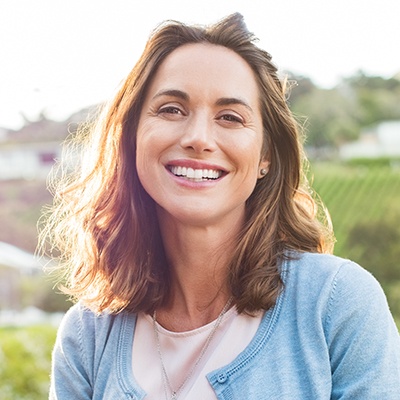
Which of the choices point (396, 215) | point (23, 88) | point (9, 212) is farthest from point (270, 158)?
point (396, 215)

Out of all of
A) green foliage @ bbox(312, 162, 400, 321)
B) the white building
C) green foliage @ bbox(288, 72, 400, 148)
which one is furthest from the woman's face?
the white building

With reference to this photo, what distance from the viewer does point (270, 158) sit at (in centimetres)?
171

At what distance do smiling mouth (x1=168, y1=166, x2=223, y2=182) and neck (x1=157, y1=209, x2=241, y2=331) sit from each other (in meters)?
0.13

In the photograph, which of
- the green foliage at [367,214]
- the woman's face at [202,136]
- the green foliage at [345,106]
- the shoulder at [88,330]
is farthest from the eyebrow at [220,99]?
the green foliage at [345,106]

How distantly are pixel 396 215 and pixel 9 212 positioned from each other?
8.45 meters

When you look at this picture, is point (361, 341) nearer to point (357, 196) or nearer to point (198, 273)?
point (198, 273)

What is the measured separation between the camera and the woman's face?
5.09ft

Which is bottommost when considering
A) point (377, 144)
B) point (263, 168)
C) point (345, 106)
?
point (377, 144)

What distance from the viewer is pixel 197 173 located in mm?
1554

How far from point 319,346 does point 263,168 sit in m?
0.43

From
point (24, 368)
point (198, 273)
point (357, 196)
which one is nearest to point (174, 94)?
point (198, 273)

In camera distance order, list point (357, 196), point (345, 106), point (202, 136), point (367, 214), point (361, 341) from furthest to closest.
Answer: point (345, 106) → point (357, 196) → point (367, 214) → point (202, 136) → point (361, 341)

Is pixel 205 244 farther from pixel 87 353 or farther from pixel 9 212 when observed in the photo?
pixel 9 212

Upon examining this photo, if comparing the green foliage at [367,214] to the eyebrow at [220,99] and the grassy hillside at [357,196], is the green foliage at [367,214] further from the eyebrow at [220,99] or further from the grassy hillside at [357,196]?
the eyebrow at [220,99]
